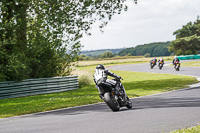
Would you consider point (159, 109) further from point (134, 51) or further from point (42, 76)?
point (134, 51)

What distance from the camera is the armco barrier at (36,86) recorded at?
17.6m

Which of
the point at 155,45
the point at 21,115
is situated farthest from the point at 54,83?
the point at 155,45

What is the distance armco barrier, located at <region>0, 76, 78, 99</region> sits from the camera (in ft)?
57.6

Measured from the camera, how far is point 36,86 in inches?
739

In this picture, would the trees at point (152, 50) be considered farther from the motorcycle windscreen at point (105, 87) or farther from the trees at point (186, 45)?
the motorcycle windscreen at point (105, 87)

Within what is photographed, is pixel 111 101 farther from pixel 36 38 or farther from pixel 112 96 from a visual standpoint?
pixel 36 38

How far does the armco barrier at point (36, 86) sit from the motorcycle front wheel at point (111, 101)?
932 centimetres

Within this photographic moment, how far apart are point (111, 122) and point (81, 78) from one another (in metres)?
16.2

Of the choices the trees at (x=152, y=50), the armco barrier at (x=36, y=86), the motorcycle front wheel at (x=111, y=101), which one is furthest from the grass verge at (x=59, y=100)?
the trees at (x=152, y=50)

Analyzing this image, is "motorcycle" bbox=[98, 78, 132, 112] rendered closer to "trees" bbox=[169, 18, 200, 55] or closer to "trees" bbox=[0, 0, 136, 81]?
"trees" bbox=[0, 0, 136, 81]

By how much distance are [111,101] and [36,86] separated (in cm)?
987

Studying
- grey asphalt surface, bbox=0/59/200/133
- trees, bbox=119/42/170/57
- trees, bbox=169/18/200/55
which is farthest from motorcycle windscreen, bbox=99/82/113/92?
trees, bbox=119/42/170/57

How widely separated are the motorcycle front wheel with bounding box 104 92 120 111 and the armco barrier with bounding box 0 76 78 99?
9.32 metres

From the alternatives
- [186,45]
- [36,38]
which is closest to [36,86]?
[36,38]
